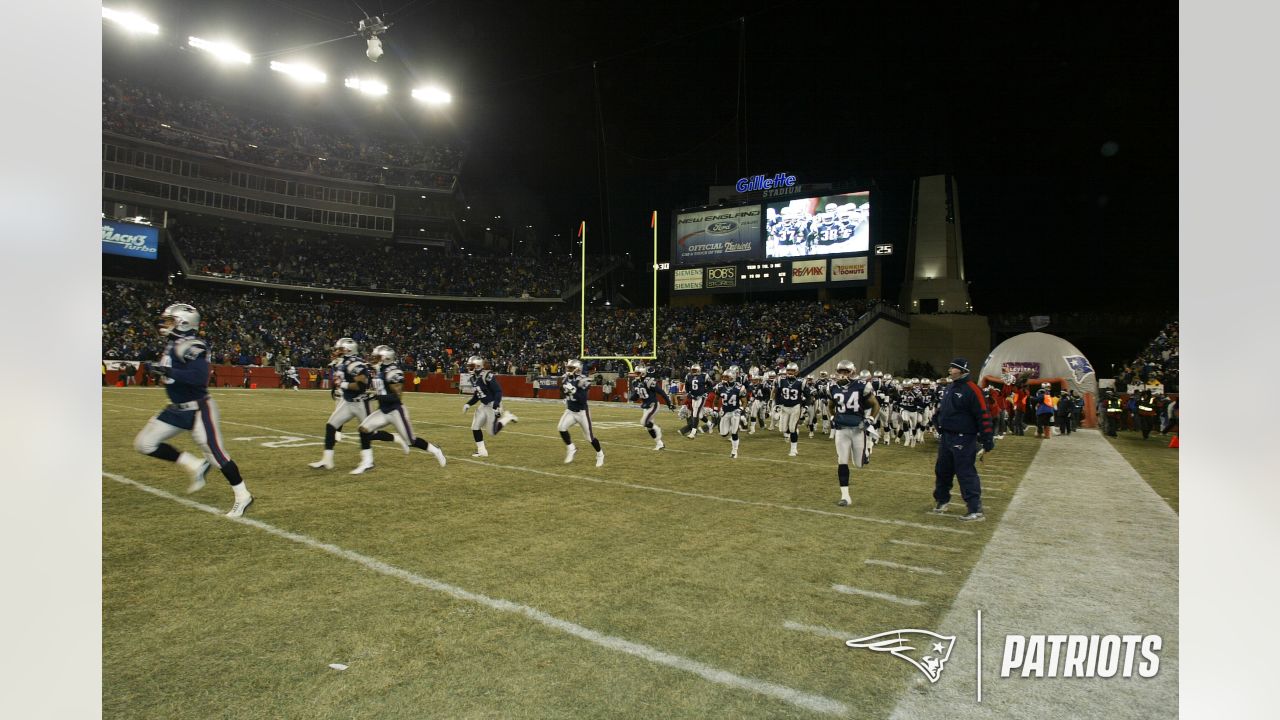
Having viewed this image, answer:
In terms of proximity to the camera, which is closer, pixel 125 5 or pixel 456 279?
pixel 125 5

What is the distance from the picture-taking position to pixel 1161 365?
14969 mm

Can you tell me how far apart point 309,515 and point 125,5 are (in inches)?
1010

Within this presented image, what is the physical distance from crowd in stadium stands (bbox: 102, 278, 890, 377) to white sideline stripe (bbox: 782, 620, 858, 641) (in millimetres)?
20459

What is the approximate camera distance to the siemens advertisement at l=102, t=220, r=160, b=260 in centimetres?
1741

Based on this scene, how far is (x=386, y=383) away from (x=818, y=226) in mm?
23463

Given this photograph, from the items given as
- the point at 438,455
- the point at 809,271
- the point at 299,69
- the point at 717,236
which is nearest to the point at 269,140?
the point at 299,69

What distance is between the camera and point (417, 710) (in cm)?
221

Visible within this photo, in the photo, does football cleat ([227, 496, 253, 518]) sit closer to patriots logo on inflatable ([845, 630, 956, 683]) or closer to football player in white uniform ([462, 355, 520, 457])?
football player in white uniform ([462, 355, 520, 457])

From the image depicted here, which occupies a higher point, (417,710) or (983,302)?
(983,302)

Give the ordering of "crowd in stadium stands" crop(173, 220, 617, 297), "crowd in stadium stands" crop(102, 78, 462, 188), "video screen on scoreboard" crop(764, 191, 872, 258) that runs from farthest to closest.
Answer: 1. "crowd in stadium stands" crop(102, 78, 462, 188)
2. "crowd in stadium stands" crop(173, 220, 617, 297)
3. "video screen on scoreboard" crop(764, 191, 872, 258)

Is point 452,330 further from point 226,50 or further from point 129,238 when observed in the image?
point 226,50

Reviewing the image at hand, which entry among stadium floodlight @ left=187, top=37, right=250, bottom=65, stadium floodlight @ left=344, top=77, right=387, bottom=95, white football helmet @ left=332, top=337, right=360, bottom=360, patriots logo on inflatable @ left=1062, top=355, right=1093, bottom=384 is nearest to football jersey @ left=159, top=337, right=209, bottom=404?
white football helmet @ left=332, top=337, right=360, bottom=360
